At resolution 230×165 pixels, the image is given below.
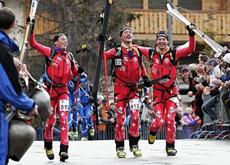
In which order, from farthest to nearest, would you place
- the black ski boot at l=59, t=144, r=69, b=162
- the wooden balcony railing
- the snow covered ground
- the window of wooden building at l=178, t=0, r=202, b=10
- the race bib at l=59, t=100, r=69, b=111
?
the window of wooden building at l=178, t=0, r=202, b=10
the wooden balcony railing
the race bib at l=59, t=100, r=69, b=111
the black ski boot at l=59, t=144, r=69, b=162
the snow covered ground

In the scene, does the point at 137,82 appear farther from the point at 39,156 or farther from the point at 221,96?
the point at 221,96

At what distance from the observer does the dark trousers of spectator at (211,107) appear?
18.4 metres

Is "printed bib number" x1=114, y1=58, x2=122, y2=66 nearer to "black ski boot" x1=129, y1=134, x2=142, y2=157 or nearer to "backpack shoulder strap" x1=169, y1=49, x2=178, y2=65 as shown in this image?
"backpack shoulder strap" x1=169, y1=49, x2=178, y2=65

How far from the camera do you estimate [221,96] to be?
1767 centimetres

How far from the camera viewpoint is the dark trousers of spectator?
1842 cm

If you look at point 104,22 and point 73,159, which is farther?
point 104,22

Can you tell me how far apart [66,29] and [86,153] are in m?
15.3

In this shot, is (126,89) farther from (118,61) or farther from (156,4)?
(156,4)

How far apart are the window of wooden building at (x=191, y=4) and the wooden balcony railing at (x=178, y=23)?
1.70 m

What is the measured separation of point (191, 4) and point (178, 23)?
2.58 meters

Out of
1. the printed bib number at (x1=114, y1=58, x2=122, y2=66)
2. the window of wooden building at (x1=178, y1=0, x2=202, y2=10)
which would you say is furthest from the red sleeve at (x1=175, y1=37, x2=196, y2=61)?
the window of wooden building at (x1=178, y1=0, x2=202, y2=10)

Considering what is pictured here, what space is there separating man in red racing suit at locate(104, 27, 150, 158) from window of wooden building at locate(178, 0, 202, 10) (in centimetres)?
2214

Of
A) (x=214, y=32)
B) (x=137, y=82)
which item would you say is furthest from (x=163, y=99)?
(x=214, y=32)

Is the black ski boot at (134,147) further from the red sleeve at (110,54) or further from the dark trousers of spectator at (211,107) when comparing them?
the dark trousers of spectator at (211,107)
